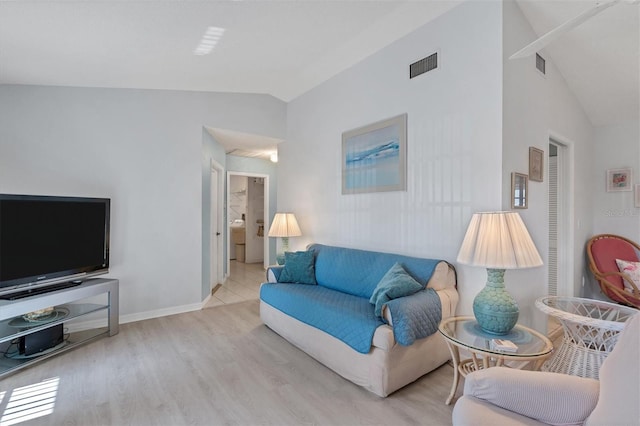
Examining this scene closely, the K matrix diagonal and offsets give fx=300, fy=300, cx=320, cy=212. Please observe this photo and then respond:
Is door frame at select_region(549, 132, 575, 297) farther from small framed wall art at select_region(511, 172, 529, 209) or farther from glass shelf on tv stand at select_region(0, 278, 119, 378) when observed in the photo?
glass shelf on tv stand at select_region(0, 278, 119, 378)

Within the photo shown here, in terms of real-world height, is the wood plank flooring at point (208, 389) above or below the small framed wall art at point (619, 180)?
below

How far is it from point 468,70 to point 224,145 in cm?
377

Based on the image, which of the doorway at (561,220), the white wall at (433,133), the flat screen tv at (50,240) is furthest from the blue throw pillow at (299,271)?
the doorway at (561,220)

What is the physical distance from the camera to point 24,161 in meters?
2.99

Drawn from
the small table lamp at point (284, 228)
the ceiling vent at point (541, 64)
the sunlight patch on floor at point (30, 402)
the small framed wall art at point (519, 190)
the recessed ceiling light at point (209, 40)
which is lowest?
the sunlight patch on floor at point (30, 402)

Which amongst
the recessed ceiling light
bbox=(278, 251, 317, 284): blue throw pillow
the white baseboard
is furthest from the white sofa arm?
the white baseboard

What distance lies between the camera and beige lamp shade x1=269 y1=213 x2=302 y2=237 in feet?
13.7

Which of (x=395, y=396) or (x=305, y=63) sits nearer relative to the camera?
(x=395, y=396)

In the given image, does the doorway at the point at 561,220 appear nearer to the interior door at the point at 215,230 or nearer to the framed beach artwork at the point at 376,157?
the framed beach artwork at the point at 376,157

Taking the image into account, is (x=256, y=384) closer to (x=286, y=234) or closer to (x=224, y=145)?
(x=286, y=234)

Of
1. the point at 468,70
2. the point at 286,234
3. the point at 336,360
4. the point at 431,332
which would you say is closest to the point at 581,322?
the point at 431,332

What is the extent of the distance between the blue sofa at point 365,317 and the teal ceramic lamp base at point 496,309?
0.37 m

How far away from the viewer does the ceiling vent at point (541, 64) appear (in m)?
2.66

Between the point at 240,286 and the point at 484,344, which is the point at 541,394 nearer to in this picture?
the point at 484,344
